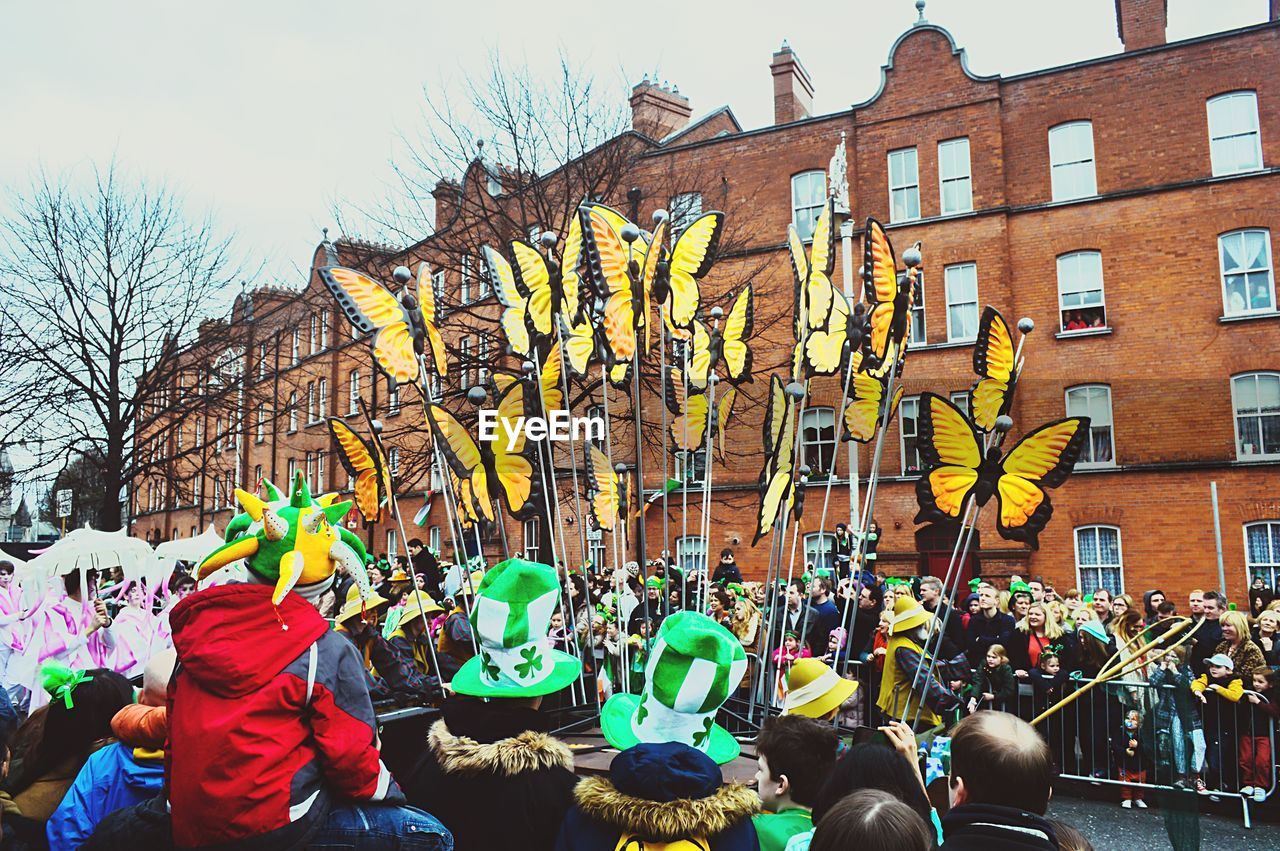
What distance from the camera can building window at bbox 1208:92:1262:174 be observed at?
68.5ft

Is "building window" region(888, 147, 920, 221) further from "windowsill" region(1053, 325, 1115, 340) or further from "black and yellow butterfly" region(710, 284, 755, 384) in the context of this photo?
"black and yellow butterfly" region(710, 284, 755, 384)

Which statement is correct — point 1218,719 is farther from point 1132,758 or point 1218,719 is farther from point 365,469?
point 365,469

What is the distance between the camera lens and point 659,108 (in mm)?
30000

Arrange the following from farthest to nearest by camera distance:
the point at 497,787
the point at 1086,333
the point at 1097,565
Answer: the point at 1086,333 < the point at 1097,565 < the point at 497,787

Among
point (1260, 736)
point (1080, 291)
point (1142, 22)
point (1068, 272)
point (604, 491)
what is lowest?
point (1260, 736)

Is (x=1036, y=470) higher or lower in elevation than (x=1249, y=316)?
lower

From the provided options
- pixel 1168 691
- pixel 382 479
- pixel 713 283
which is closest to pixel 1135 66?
pixel 713 283

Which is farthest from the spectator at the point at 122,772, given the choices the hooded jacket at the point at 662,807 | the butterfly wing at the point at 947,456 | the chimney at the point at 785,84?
the chimney at the point at 785,84

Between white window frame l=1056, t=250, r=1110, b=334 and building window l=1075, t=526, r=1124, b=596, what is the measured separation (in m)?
4.33

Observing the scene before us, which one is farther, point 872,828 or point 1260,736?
point 1260,736

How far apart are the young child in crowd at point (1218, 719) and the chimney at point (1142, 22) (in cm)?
1858

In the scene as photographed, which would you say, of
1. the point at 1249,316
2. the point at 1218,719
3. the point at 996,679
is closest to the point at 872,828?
the point at 996,679

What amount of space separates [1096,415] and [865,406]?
17.1 meters

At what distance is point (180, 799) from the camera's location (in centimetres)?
263
